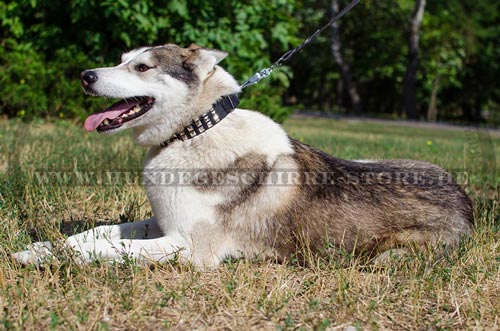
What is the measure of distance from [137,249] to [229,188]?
69cm

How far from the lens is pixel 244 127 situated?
12.3ft

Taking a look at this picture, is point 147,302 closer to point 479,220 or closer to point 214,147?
point 214,147

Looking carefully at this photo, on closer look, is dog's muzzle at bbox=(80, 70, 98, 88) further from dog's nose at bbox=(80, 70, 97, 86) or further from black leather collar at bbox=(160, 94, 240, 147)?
black leather collar at bbox=(160, 94, 240, 147)

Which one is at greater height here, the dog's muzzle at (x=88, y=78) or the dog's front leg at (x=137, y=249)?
the dog's muzzle at (x=88, y=78)

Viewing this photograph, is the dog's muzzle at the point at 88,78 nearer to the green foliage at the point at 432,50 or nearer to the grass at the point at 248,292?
the grass at the point at 248,292

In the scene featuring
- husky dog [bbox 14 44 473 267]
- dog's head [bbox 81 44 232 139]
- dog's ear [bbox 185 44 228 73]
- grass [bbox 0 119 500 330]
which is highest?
dog's ear [bbox 185 44 228 73]

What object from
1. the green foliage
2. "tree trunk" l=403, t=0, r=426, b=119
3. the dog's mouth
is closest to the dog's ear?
the dog's mouth

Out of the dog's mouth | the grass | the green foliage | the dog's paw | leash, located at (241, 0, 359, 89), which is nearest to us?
the grass

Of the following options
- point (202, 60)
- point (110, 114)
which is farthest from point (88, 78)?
point (202, 60)

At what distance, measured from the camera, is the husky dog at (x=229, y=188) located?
3537mm

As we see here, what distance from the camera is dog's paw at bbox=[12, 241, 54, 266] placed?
10.7ft

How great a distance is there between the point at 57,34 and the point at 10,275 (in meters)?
8.14

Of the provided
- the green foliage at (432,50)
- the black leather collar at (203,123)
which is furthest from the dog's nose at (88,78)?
the green foliage at (432,50)

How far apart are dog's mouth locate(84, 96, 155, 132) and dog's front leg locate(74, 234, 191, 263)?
76 centimetres
